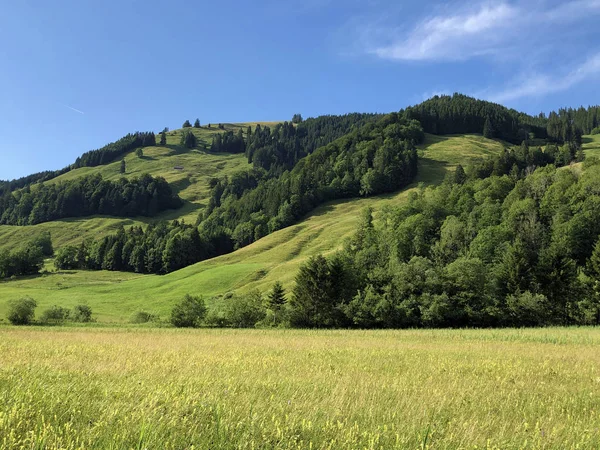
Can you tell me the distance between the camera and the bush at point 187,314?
175ft

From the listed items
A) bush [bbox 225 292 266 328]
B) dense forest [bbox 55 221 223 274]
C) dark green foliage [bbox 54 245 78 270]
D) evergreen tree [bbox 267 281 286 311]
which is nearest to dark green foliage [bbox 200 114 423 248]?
dense forest [bbox 55 221 223 274]

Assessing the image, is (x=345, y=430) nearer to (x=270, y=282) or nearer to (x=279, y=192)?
(x=270, y=282)

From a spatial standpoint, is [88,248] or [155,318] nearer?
[155,318]

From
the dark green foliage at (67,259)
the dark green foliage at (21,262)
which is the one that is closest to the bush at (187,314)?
the dark green foliage at (21,262)

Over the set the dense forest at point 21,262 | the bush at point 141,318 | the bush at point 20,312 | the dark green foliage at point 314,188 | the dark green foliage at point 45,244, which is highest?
the dark green foliage at point 314,188

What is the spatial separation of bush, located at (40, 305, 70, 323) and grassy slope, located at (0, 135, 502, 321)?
7179 millimetres

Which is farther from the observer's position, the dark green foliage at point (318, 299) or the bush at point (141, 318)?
the bush at point (141, 318)

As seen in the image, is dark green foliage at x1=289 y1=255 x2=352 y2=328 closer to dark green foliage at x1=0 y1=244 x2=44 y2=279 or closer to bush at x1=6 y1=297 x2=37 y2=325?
bush at x1=6 y1=297 x2=37 y2=325

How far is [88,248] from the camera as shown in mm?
158625

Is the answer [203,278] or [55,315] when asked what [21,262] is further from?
[55,315]

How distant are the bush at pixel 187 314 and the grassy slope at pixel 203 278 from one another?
1617cm

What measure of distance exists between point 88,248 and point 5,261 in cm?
3367

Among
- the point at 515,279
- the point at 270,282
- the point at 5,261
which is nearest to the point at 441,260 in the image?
the point at 515,279

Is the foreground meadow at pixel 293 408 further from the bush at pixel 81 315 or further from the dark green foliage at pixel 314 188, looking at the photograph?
the dark green foliage at pixel 314 188
